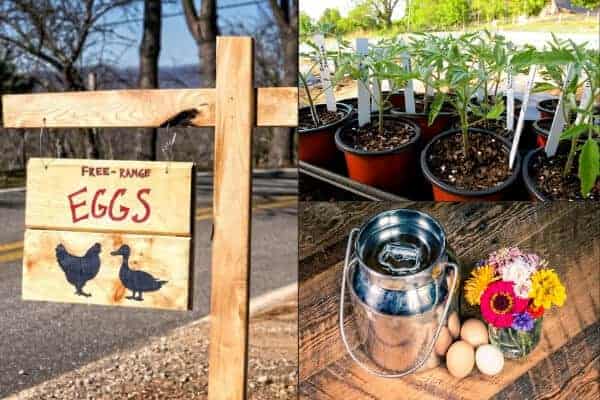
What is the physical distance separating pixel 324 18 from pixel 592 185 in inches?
34.2

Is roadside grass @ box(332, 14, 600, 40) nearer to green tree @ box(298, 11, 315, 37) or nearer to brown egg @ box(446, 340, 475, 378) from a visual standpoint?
green tree @ box(298, 11, 315, 37)

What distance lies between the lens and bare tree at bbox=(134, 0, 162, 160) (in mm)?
7949

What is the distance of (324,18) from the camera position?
6.12 ft

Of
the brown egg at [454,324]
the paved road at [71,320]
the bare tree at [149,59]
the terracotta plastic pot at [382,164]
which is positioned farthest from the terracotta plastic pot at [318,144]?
the bare tree at [149,59]

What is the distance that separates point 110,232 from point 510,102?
1212 mm

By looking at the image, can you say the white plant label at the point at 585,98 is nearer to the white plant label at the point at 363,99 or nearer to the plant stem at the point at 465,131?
the plant stem at the point at 465,131

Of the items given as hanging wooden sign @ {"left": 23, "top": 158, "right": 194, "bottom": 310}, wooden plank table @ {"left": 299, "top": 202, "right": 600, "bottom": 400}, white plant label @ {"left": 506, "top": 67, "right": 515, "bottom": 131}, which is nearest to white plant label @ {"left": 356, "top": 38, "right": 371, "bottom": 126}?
wooden plank table @ {"left": 299, "top": 202, "right": 600, "bottom": 400}

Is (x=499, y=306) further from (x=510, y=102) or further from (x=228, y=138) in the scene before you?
(x=228, y=138)

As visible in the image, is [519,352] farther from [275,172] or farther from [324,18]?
[275,172]

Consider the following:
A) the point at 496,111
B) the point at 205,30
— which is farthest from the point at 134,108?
the point at 205,30

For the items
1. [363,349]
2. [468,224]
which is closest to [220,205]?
[363,349]

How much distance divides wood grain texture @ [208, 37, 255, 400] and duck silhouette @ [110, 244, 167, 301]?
0.18 metres

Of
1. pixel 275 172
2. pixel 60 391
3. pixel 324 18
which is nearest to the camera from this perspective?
pixel 324 18

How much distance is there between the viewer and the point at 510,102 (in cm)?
192
